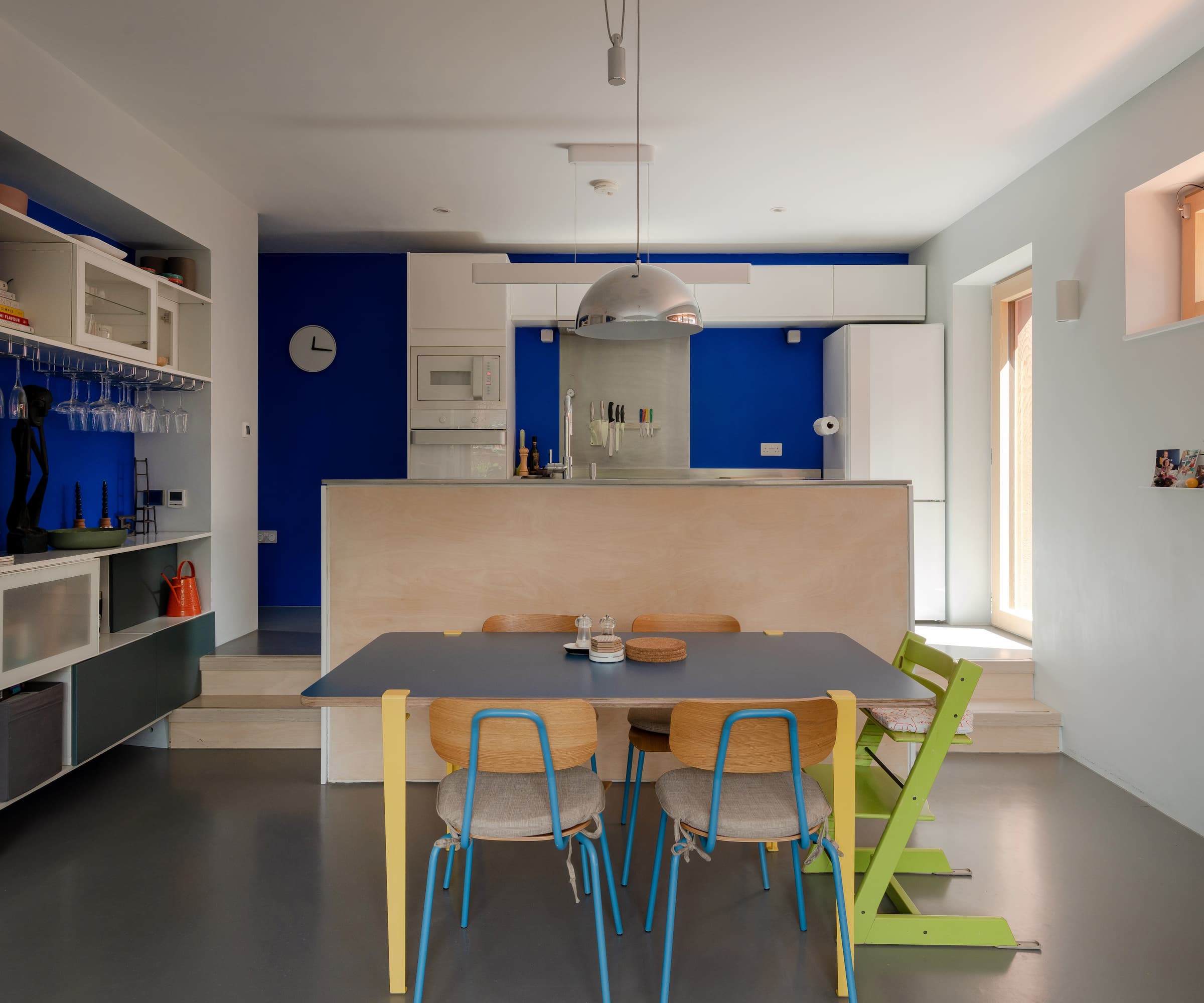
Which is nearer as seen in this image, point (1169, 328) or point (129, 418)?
point (1169, 328)

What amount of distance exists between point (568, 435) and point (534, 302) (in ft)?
3.08

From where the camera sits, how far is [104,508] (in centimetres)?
405

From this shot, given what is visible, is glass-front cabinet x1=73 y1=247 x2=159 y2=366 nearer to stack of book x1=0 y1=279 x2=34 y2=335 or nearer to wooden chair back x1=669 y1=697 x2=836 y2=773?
stack of book x1=0 y1=279 x2=34 y2=335

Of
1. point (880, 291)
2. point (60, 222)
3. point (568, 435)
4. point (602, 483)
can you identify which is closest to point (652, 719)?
point (602, 483)

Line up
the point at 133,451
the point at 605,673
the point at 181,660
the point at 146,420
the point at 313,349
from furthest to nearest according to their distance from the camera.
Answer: the point at 313,349 < the point at 133,451 < the point at 181,660 < the point at 146,420 < the point at 605,673

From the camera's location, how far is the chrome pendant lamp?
2748mm

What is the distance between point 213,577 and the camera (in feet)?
14.6

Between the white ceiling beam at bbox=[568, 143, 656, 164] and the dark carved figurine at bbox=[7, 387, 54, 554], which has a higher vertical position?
the white ceiling beam at bbox=[568, 143, 656, 164]

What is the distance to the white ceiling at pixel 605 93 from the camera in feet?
9.51

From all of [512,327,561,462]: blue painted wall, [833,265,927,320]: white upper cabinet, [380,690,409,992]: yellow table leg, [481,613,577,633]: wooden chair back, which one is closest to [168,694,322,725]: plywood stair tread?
[481,613,577,633]: wooden chair back

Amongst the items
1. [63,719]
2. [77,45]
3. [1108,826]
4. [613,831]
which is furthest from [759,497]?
[77,45]

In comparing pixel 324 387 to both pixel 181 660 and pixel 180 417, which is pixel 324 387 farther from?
pixel 181 660

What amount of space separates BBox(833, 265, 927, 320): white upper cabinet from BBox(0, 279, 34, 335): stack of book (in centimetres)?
454

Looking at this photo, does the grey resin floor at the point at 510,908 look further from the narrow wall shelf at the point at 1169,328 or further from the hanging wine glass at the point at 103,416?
the narrow wall shelf at the point at 1169,328
